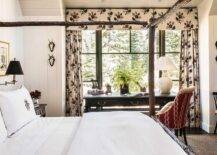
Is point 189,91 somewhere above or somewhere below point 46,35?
below

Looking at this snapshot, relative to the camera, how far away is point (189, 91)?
4.64 m

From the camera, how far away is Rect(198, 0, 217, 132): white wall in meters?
5.71

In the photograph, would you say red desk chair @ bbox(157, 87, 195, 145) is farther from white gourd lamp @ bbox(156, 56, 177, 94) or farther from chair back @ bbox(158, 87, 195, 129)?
white gourd lamp @ bbox(156, 56, 177, 94)

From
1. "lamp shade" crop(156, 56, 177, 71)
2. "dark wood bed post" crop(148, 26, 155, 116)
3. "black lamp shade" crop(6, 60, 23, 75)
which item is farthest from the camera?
"lamp shade" crop(156, 56, 177, 71)

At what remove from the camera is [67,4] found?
238 inches

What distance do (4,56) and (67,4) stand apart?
2.07 m

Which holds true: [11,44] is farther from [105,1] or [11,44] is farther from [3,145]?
[3,145]

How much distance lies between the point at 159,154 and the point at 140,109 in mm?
4259

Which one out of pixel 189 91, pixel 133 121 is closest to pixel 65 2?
pixel 189 91

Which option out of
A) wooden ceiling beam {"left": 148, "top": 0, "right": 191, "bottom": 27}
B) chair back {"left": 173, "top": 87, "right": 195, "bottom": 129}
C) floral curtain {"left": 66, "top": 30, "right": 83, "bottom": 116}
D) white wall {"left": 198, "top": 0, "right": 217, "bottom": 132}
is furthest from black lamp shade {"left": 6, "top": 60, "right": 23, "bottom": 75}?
white wall {"left": 198, "top": 0, "right": 217, "bottom": 132}

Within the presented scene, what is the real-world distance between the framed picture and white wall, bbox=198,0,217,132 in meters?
3.39

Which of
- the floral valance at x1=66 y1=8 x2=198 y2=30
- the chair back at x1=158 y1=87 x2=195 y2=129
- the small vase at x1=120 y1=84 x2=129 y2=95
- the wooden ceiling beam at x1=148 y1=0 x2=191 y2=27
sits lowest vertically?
the chair back at x1=158 y1=87 x2=195 y2=129

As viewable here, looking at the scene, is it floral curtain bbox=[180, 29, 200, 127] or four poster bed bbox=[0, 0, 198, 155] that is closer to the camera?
four poster bed bbox=[0, 0, 198, 155]

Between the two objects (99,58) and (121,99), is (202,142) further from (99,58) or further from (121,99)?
(99,58)
